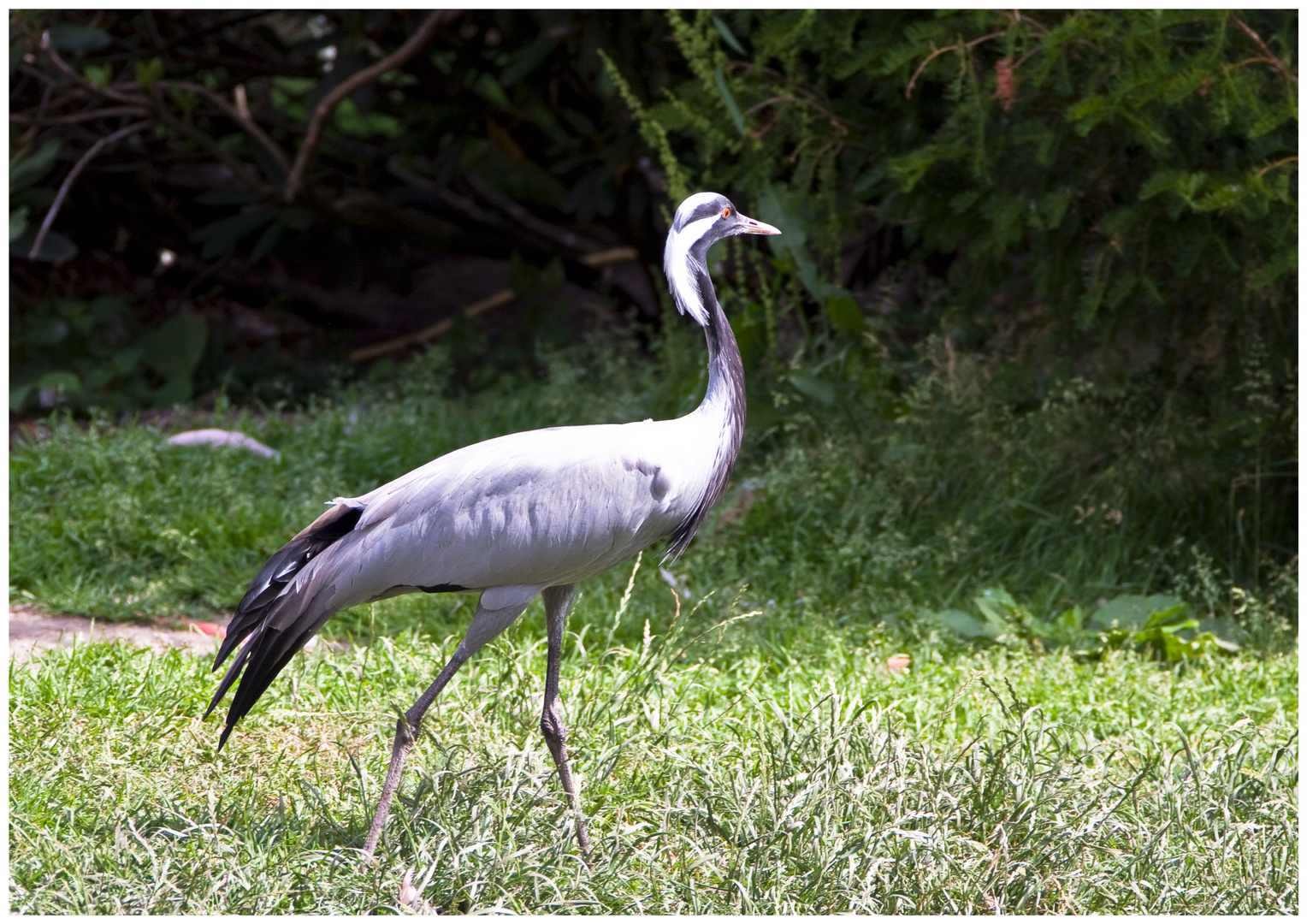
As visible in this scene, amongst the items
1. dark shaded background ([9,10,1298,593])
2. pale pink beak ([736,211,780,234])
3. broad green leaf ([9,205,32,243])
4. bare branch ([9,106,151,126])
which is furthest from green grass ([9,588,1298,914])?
bare branch ([9,106,151,126])

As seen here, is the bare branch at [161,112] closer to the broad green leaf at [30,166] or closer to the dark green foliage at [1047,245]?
the broad green leaf at [30,166]

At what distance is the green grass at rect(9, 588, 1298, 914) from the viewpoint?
2660 millimetres

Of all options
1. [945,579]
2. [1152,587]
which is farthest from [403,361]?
[1152,587]

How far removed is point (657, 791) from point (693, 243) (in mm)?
1245

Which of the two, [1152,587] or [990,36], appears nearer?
[990,36]

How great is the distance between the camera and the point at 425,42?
6.50 metres

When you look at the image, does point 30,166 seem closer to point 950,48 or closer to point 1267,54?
point 950,48

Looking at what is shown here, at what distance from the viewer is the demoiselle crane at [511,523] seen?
2.80 m

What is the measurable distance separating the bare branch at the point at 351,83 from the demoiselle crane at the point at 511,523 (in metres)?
3.98

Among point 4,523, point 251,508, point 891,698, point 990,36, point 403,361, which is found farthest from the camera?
point 403,361

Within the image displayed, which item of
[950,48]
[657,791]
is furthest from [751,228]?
[950,48]

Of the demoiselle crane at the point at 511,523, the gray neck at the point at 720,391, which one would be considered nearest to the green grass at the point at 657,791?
the demoiselle crane at the point at 511,523

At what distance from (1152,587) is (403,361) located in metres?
4.60

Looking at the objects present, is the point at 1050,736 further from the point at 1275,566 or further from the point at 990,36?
Answer: the point at 990,36
